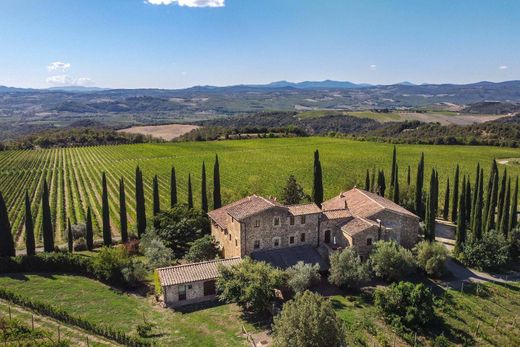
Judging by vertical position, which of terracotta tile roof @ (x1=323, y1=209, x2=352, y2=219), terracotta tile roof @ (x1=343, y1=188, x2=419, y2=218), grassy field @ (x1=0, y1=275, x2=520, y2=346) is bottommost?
grassy field @ (x1=0, y1=275, x2=520, y2=346)

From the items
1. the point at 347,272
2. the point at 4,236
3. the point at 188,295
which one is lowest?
the point at 188,295

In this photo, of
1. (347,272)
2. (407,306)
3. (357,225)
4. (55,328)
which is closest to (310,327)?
(407,306)

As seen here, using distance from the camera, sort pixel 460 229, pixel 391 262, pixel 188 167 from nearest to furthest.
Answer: pixel 391 262 < pixel 460 229 < pixel 188 167

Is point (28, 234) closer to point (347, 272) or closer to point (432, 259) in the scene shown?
point (347, 272)

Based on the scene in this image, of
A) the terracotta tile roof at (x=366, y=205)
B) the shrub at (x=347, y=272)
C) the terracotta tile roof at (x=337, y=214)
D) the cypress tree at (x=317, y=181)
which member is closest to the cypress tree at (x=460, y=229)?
the terracotta tile roof at (x=366, y=205)

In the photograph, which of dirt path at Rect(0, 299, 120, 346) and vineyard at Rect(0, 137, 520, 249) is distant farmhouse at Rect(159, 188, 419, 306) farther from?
vineyard at Rect(0, 137, 520, 249)

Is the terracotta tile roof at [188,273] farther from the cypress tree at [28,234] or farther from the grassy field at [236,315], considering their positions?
the cypress tree at [28,234]

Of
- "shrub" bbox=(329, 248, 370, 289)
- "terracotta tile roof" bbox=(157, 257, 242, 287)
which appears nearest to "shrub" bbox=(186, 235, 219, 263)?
"terracotta tile roof" bbox=(157, 257, 242, 287)
